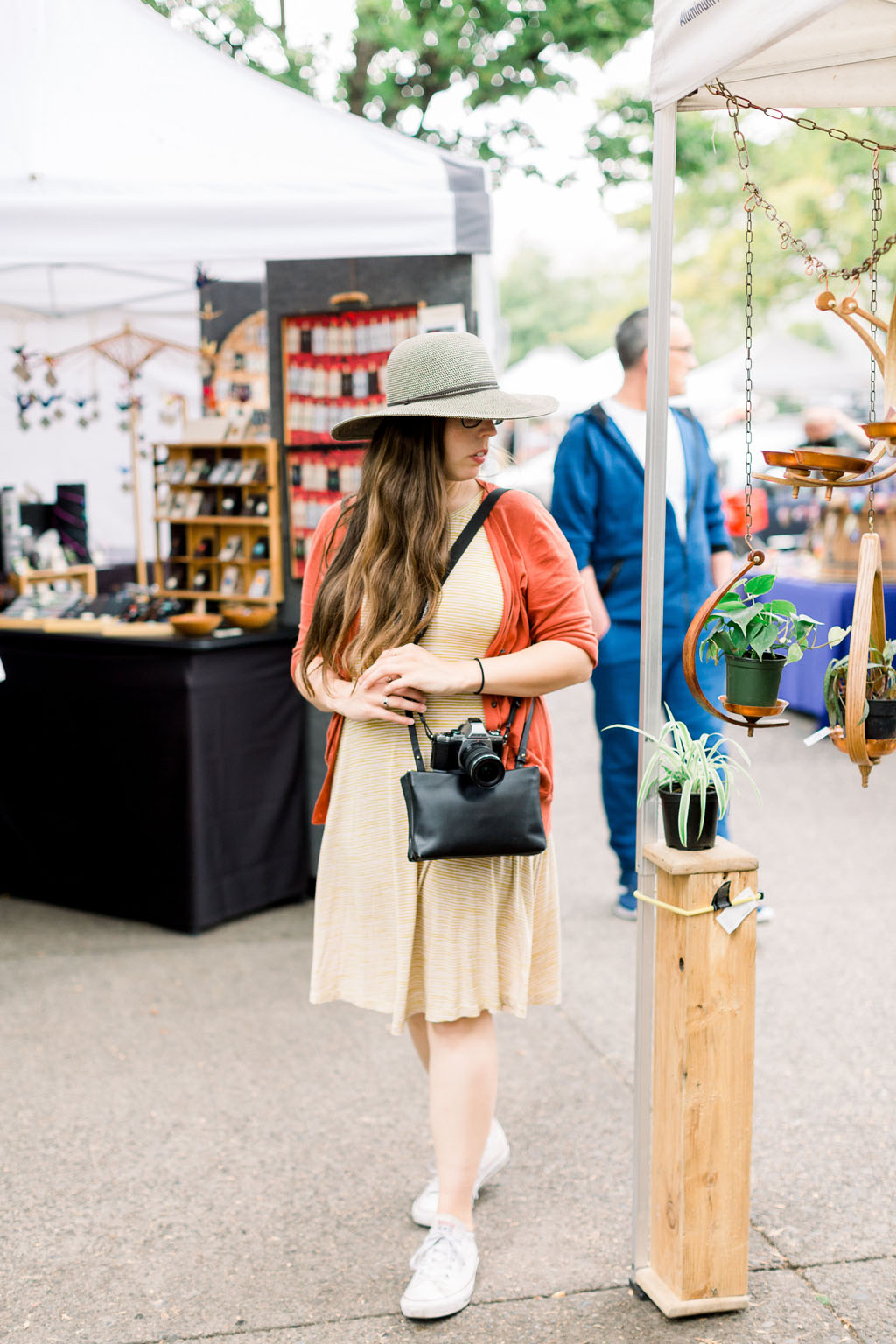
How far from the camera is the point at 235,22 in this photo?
7.38 meters

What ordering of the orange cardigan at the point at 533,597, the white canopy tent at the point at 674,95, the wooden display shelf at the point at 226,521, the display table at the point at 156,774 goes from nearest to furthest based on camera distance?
the white canopy tent at the point at 674,95 → the orange cardigan at the point at 533,597 → the display table at the point at 156,774 → the wooden display shelf at the point at 226,521

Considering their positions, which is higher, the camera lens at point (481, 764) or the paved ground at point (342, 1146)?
the camera lens at point (481, 764)

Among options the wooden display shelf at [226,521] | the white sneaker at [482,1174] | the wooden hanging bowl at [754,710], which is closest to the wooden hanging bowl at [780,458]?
the wooden hanging bowl at [754,710]

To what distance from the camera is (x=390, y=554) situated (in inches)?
93.9

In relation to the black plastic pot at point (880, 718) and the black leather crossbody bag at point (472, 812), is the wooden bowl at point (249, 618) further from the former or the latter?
the black plastic pot at point (880, 718)

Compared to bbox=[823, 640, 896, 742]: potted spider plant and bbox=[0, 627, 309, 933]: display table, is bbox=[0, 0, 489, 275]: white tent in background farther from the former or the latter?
bbox=[823, 640, 896, 742]: potted spider plant

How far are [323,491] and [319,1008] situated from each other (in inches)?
75.1

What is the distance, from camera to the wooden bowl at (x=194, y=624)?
451 cm

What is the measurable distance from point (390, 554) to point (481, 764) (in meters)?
0.46

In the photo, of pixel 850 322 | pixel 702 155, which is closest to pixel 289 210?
pixel 850 322

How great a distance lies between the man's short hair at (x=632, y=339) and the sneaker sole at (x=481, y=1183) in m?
2.62

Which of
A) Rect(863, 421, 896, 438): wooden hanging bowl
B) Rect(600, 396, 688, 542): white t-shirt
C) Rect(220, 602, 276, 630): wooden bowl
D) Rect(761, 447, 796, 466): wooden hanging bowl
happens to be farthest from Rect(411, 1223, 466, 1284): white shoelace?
Rect(220, 602, 276, 630): wooden bowl

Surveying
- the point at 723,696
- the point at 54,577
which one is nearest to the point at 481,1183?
the point at 723,696

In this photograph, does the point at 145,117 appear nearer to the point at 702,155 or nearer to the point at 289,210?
the point at 289,210
